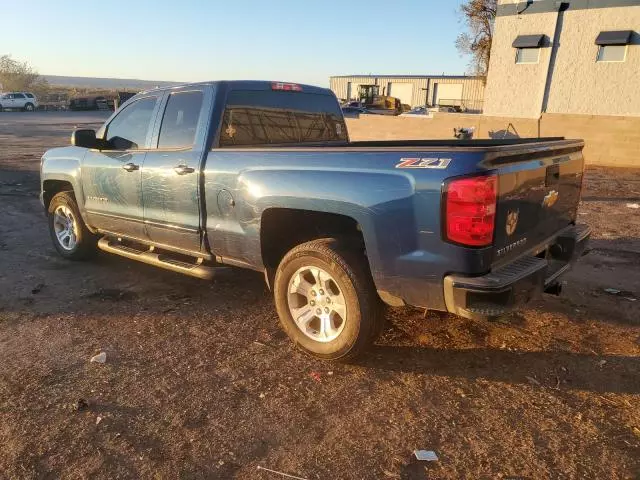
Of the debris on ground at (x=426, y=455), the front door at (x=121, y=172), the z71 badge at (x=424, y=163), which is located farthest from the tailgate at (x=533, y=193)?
the front door at (x=121, y=172)

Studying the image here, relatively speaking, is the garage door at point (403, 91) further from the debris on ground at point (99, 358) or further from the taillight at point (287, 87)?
the debris on ground at point (99, 358)

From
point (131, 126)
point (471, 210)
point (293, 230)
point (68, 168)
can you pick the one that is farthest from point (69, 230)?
point (471, 210)

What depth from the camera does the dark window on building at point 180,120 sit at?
169 inches

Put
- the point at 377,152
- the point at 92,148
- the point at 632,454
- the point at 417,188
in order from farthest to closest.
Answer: the point at 92,148 → the point at 377,152 → the point at 417,188 → the point at 632,454

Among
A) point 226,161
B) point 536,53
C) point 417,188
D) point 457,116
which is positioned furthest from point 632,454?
point 536,53

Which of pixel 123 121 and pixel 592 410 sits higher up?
pixel 123 121

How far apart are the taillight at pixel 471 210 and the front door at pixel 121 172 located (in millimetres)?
3062

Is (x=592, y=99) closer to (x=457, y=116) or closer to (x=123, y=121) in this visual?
(x=457, y=116)

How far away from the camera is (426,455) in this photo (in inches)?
103

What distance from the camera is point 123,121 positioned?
5113 millimetres

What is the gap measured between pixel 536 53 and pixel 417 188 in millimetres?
19832

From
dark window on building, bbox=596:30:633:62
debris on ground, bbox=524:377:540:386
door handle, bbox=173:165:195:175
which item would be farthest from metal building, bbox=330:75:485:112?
debris on ground, bbox=524:377:540:386

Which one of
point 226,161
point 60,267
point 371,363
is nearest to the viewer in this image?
point 371,363

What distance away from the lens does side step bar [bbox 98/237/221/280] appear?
4184mm
